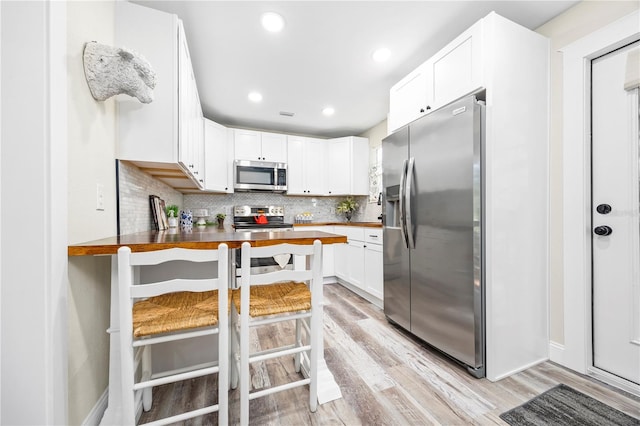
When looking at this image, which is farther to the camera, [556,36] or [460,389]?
[556,36]

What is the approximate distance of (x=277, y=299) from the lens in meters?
1.37

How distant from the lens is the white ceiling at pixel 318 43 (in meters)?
1.73

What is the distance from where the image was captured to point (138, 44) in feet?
4.93

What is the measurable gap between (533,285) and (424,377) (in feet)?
3.30

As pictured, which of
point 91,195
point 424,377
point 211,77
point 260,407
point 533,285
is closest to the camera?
point 91,195

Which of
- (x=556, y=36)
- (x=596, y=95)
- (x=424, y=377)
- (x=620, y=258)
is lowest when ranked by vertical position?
(x=424, y=377)

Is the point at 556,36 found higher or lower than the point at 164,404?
higher

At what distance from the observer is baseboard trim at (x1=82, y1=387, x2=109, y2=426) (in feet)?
3.84

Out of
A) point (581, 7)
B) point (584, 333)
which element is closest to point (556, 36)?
point (581, 7)

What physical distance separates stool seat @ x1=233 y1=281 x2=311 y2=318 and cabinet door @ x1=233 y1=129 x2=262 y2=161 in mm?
2708

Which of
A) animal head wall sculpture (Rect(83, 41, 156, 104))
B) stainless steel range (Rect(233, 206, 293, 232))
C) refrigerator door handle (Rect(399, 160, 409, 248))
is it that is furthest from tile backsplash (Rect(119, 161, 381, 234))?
refrigerator door handle (Rect(399, 160, 409, 248))

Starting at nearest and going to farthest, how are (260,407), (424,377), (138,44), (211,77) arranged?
(260,407) → (138,44) → (424,377) → (211,77)

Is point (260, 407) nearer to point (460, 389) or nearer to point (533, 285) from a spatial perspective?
point (460, 389)

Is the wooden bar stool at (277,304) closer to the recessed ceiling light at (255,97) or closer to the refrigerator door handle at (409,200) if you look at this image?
the refrigerator door handle at (409,200)
